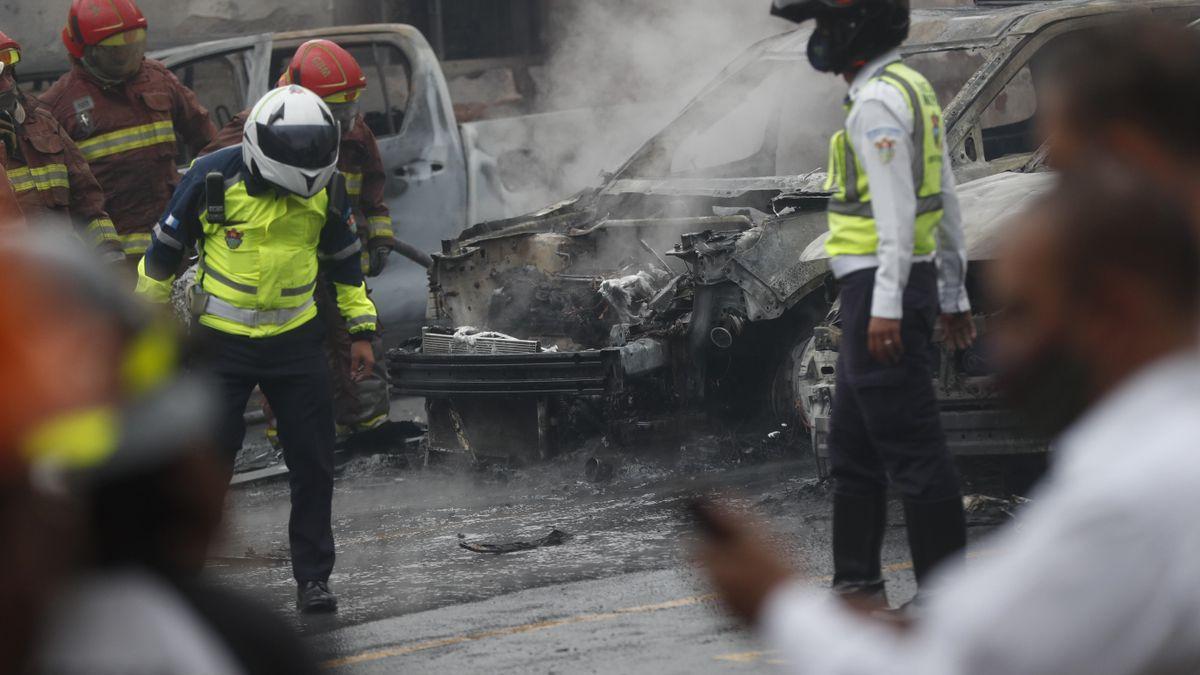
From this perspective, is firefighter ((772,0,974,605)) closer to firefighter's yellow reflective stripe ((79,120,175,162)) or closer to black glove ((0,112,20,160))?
black glove ((0,112,20,160))

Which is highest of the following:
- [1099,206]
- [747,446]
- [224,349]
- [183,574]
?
[1099,206]

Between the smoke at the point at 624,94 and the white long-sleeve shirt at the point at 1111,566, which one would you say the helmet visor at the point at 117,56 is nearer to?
the smoke at the point at 624,94

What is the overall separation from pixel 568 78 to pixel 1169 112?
46.0ft

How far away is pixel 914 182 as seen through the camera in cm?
486

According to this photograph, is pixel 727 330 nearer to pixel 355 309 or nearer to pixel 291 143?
pixel 355 309

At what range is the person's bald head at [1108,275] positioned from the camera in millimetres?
1621

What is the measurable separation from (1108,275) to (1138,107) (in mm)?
196

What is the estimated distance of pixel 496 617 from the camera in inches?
229

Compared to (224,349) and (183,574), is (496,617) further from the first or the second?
(183,574)

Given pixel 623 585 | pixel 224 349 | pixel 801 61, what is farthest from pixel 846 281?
pixel 801 61

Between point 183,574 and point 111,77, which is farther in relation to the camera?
point 111,77

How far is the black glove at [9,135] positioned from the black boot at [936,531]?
5342 mm

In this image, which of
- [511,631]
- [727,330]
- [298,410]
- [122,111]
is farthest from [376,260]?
[511,631]

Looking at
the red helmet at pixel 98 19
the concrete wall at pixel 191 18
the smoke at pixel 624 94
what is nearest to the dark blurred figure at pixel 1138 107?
the red helmet at pixel 98 19
